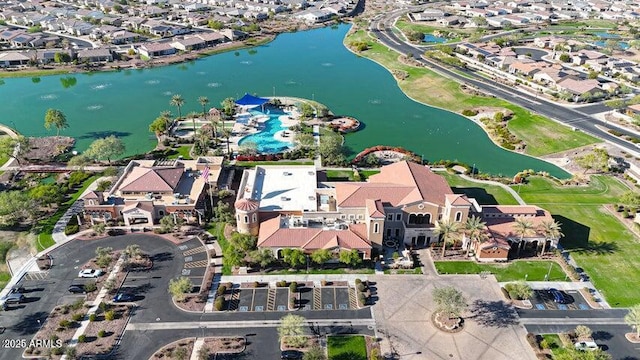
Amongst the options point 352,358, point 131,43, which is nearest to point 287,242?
point 352,358

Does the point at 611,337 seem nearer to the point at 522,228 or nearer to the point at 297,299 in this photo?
the point at 522,228

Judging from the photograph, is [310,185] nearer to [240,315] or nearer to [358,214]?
[358,214]

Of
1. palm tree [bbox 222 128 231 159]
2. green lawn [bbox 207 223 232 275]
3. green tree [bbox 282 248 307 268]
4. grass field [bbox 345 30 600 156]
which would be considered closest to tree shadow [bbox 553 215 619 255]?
grass field [bbox 345 30 600 156]

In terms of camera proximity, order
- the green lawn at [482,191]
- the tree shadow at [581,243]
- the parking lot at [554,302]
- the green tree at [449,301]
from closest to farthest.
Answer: the green tree at [449,301] → the parking lot at [554,302] → the tree shadow at [581,243] → the green lawn at [482,191]

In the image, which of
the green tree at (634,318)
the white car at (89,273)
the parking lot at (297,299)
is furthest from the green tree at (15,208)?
the green tree at (634,318)

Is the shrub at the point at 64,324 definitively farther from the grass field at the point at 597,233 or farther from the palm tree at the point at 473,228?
the grass field at the point at 597,233
